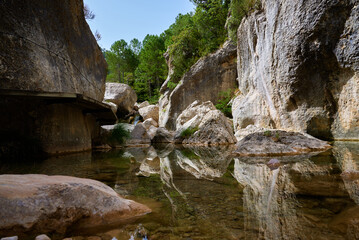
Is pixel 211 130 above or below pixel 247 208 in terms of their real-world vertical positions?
above

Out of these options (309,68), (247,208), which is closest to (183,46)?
(309,68)

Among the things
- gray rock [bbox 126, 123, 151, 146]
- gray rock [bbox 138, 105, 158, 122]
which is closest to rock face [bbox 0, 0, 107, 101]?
gray rock [bbox 126, 123, 151, 146]

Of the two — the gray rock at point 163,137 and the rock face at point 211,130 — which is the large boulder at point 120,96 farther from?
the rock face at point 211,130

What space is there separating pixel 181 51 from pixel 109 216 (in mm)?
18308

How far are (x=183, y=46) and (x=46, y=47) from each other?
1396cm

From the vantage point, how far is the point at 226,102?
15.5m

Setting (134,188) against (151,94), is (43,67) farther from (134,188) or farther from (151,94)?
(151,94)

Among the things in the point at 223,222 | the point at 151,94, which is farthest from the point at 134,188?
the point at 151,94

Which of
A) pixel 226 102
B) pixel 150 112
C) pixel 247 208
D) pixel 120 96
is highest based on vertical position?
pixel 120 96

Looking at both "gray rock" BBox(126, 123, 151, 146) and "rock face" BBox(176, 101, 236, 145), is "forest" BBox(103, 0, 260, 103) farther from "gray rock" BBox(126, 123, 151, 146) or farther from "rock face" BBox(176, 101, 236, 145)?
"gray rock" BBox(126, 123, 151, 146)

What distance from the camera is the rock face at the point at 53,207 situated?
115cm

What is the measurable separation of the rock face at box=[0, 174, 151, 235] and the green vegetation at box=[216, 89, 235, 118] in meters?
13.8

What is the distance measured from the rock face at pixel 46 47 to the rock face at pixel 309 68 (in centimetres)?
835

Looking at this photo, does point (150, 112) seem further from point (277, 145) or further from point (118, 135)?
point (277, 145)
